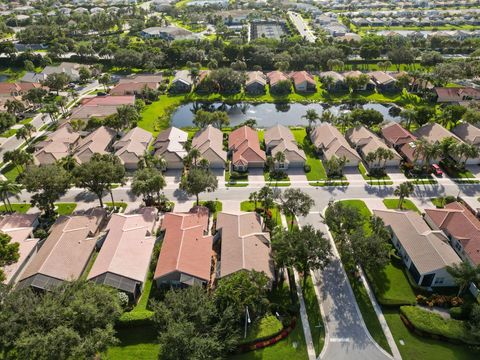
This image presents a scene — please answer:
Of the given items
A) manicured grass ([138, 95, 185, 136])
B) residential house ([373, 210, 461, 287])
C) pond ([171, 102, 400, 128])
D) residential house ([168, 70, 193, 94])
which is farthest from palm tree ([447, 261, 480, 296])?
residential house ([168, 70, 193, 94])

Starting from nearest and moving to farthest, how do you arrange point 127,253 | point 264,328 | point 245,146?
point 264,328 < point 127,253 < point 245,146

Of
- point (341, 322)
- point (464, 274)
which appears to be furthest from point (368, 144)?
point (341, 322)

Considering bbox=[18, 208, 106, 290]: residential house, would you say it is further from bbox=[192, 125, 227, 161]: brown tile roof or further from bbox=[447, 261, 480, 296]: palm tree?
bbox=[447, 261, 480, 296]: palm tree

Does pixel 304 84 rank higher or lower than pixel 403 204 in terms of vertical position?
higher

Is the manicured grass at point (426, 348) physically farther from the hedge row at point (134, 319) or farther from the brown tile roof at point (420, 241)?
the hedge row at point (134, 319)

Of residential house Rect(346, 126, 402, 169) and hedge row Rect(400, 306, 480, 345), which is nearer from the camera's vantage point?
hedge row Rect(400, 306, 480, 345)

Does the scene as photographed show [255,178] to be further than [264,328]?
Yes

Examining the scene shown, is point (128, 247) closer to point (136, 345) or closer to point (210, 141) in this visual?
point (136, 345)

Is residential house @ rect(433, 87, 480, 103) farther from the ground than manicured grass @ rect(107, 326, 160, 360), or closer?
farther from the ground

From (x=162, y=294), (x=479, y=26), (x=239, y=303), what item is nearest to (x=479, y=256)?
(x=239, y=303)
